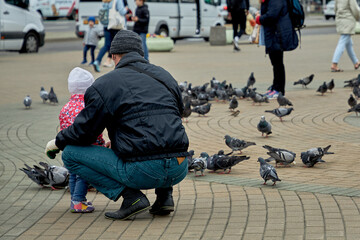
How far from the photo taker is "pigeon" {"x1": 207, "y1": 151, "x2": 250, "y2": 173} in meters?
7.11

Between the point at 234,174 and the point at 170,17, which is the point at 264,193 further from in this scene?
the point at 170,17

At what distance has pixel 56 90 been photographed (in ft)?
49.0

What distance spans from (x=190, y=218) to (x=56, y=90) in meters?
9.72

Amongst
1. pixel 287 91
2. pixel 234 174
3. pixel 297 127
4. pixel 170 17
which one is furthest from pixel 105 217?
pixel 170 17

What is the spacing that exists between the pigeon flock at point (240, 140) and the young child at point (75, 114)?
1401mm

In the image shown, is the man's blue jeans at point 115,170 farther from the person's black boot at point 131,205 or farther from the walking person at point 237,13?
the walking person at point 237,13

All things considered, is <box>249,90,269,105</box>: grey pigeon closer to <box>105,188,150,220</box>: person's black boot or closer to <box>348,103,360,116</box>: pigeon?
<box>348,103,360,116</box>: pigeon

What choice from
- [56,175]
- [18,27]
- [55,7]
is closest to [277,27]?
[56,175]

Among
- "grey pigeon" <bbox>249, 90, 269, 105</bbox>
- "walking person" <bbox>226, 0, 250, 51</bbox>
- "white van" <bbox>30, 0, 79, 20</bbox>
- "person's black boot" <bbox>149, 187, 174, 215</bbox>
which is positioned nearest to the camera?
"person's black boot" <bbox>149, 187, 174, 215</bbox>

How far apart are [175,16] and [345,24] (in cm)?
1354

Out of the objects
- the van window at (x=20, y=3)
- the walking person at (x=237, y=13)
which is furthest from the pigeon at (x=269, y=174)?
the van window at (x=20, y=3)

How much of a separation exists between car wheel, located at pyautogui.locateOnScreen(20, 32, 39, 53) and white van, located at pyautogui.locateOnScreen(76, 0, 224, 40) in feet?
11.1

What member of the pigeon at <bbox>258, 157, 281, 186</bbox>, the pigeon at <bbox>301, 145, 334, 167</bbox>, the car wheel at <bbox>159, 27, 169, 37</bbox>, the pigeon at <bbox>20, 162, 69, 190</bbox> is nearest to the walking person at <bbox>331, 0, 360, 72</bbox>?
the pigeon at <bbox>301, 145, 334, 167</bbox>

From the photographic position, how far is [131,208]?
5590 millimetres
